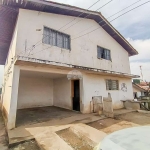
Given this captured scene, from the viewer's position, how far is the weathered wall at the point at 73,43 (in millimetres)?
5570

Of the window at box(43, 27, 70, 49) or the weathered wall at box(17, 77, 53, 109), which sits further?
the weathered wall at box(17, 77, 53, 109)

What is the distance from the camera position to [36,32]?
5840 millimetres

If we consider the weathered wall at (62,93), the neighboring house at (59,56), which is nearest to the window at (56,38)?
the neighboring house at (59,56)

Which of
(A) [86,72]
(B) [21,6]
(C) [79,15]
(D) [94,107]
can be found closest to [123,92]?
(D) [94,107]

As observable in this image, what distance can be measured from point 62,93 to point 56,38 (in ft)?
14.9

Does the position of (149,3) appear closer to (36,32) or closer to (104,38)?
(36,32)

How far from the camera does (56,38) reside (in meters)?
6.71

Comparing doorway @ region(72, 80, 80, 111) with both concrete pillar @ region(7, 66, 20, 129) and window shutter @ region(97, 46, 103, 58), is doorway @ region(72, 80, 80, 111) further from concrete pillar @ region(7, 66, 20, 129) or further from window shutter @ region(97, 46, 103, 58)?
concrete pillar @ region(7, 66, 20, 129)

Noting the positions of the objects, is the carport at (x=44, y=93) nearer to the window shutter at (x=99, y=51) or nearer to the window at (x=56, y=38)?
the window at (x=56, y=38)

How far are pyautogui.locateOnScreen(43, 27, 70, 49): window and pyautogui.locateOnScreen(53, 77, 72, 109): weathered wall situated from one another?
2961mm

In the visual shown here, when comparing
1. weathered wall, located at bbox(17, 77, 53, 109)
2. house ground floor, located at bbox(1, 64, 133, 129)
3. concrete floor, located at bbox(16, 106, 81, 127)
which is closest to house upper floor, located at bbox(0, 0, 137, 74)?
house ground floor, located at bbox(1, 64, 133, 129)

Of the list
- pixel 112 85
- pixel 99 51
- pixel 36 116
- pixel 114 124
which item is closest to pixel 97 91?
pixel 112 85

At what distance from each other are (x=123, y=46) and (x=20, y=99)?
11.1 meters

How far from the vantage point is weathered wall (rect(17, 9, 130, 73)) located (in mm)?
5570
